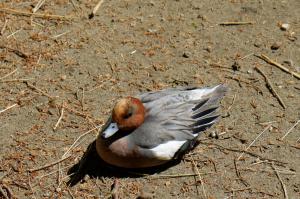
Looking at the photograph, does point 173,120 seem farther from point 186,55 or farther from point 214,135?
point 186,55

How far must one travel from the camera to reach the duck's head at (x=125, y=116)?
4.73m

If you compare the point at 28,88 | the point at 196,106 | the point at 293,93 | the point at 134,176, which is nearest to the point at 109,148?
the point at 134,176

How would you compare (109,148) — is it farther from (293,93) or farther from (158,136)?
(293,93)

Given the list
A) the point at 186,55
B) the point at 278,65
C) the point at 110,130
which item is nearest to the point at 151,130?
the point at 110,130

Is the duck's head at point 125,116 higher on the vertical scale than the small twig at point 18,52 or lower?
higher

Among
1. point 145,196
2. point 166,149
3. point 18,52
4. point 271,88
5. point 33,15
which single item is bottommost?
point 145,196

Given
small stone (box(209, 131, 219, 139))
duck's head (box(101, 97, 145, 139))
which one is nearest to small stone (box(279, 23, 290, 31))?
small stone (box(209, 131, 219, 139))

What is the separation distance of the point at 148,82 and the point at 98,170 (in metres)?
1.21

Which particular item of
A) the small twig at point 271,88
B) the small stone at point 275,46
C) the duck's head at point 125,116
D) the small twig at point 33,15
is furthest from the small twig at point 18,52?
the small stone at point 275,46

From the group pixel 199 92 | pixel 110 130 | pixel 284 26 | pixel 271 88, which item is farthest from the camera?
pixel 284 26

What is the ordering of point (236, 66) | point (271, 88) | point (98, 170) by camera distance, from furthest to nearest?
point (236, 66)
point (271, 88)
point (98, 170)

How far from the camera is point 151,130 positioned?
4840 millimetres

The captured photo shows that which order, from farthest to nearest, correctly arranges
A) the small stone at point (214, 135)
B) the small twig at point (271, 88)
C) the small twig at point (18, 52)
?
the small twig at point (18, 52) < the small twig at point (271, 88) < the small stone at point (214, 135)

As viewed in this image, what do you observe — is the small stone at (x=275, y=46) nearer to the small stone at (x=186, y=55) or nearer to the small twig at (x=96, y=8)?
the small stone at (x=186, y=55)
